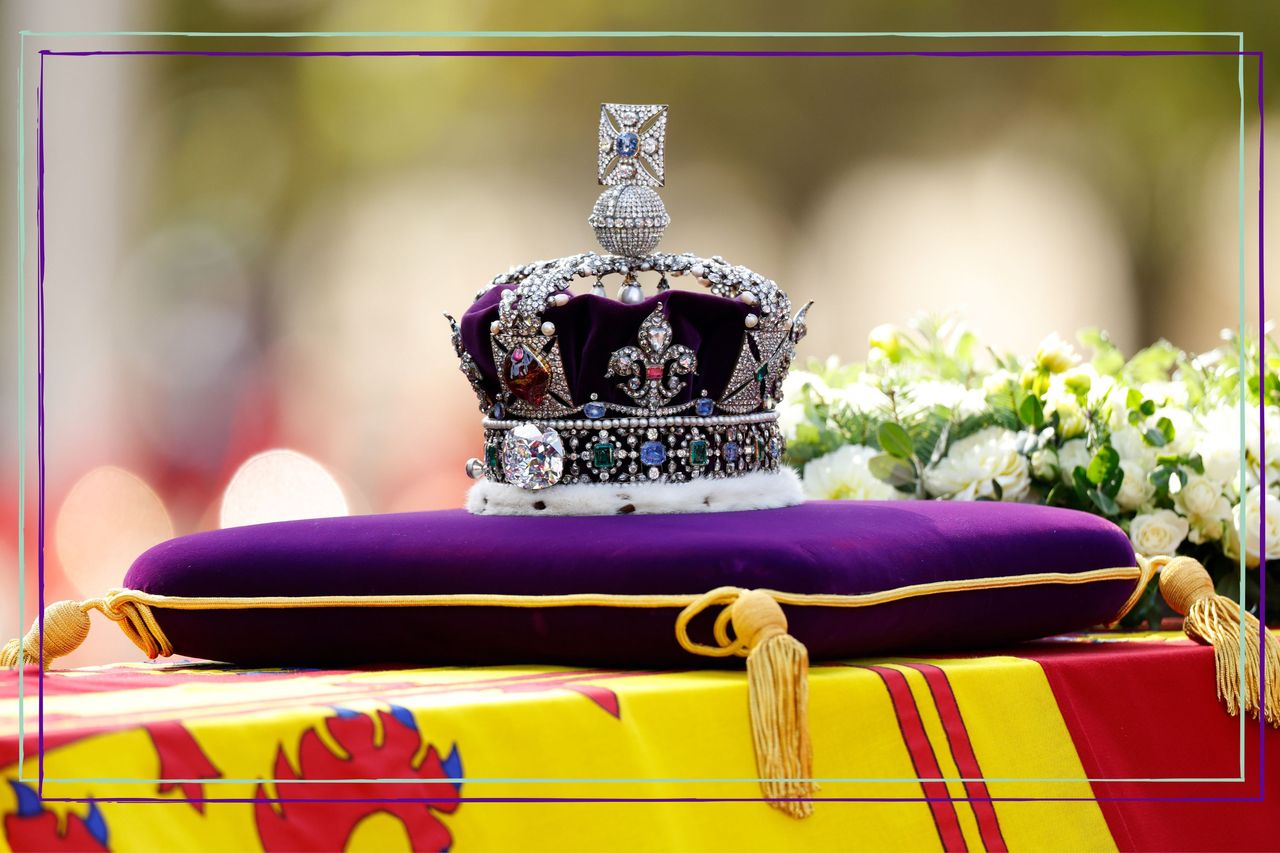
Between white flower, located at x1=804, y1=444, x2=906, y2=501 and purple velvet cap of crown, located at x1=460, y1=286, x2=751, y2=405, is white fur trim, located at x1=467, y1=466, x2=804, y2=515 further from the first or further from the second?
white flower, located at x1=804, y1=444, x2=906, y2=501

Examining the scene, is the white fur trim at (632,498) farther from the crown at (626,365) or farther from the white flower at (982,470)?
the white flower at (982,470)

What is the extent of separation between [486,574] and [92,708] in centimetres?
32

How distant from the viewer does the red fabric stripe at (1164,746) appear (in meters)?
1.41

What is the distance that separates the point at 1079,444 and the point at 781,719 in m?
0.83

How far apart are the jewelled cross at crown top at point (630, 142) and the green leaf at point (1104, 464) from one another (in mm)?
581

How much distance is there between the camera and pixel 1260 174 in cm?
144

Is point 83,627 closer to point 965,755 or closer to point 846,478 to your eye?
point 965,755

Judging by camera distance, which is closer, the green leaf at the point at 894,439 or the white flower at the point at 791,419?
the green leaf at the point at 894,439

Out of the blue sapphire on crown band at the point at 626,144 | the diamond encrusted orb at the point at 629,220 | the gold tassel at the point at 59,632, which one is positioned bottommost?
the gold tassel at the point at 59,632

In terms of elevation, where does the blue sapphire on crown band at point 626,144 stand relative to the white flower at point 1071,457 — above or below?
above

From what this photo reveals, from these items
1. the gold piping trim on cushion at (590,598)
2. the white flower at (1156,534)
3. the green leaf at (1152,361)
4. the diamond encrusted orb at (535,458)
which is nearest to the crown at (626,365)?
the diamond encrusted orb at (535,458)

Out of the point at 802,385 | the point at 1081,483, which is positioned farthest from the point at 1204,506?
the point at 802,385

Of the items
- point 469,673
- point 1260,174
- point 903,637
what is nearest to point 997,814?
point 903,637

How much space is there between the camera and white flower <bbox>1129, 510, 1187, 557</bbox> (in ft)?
6.04
